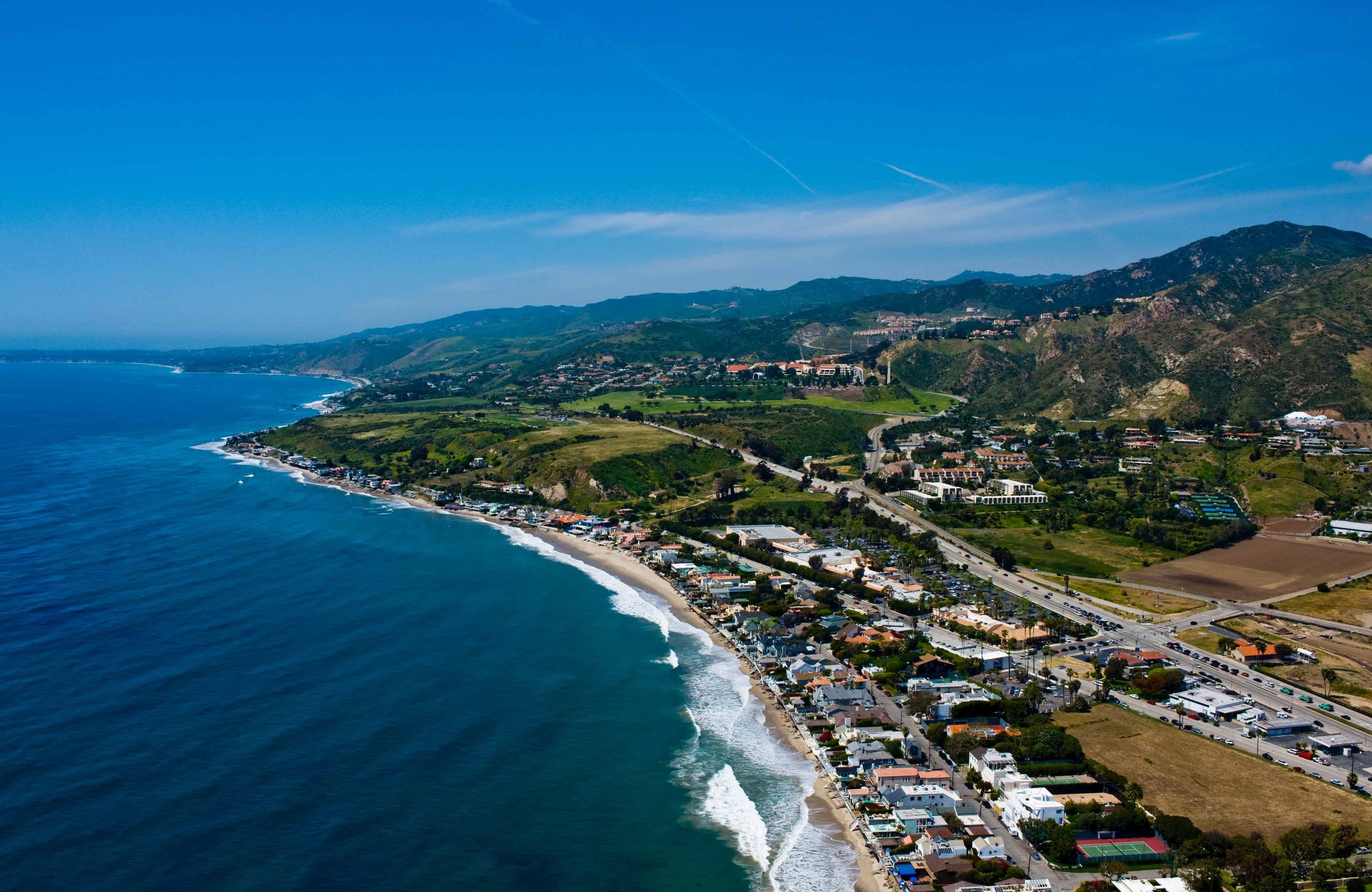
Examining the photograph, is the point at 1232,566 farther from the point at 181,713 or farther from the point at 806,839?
the point at 181,713

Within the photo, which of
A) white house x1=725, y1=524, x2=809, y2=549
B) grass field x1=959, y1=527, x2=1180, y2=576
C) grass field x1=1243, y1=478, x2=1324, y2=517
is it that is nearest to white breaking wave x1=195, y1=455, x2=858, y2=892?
white house x1=725, y1=524, x2=809, y2=549

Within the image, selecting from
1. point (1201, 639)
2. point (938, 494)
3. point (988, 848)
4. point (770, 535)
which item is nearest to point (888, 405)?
point (938, 494)

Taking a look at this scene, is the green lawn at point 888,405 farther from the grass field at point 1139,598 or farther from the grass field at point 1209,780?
the grass field at point 1209,780

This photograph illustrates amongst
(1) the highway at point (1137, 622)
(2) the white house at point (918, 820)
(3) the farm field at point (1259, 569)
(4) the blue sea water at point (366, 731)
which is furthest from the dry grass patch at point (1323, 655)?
(4) the blue sea water at point (366, 731)

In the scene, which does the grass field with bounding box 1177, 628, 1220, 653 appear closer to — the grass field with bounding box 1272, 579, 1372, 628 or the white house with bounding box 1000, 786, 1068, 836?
the grass field with bounding box 1272, 579, 1372, 628

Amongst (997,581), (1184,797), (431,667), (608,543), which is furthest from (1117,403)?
(431,667)

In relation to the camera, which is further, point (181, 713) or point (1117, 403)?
point (1117, 403)
